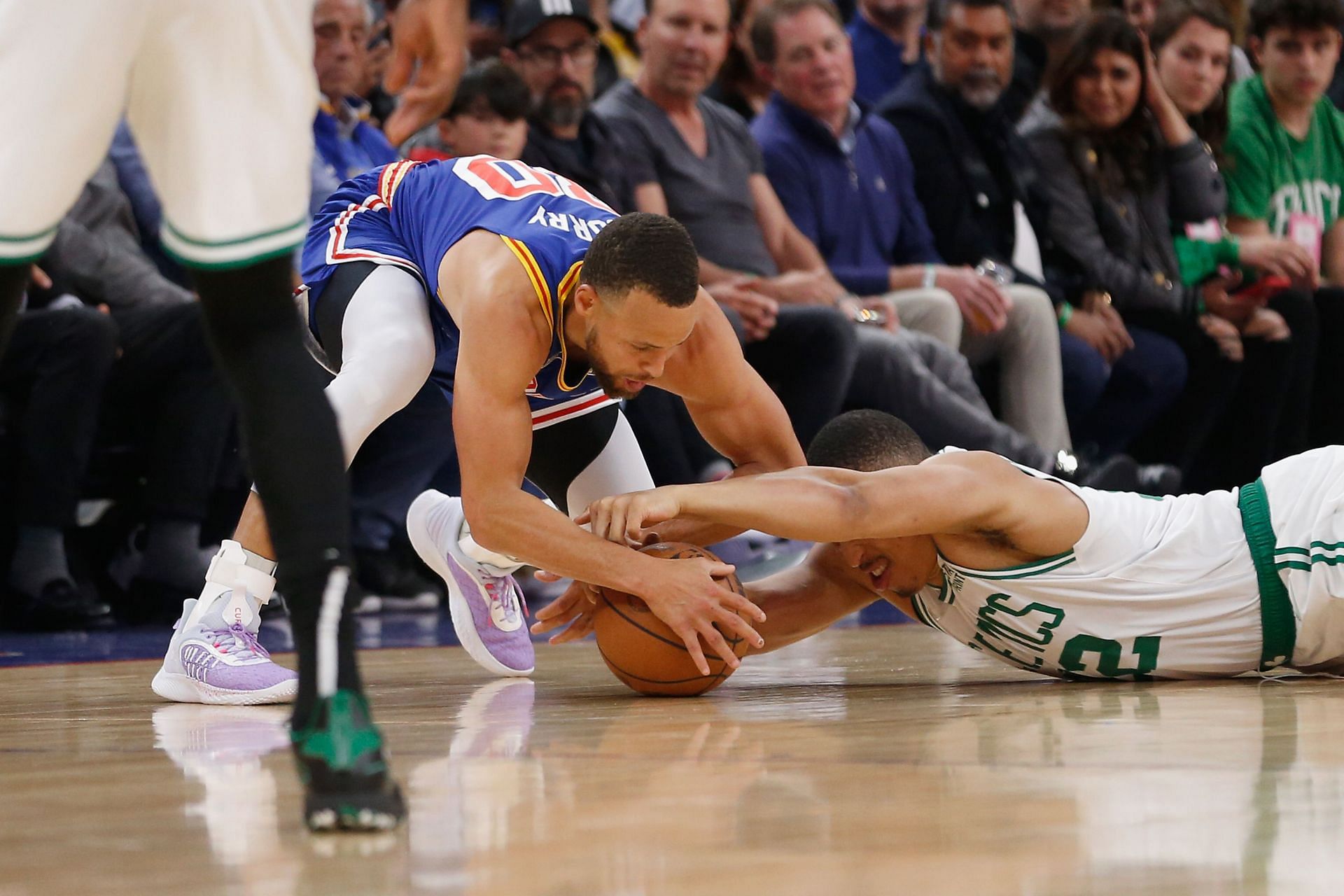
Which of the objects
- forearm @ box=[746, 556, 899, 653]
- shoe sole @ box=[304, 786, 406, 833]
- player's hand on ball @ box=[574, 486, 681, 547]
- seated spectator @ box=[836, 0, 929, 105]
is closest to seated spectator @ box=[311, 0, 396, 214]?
seated spectator @ box=[836, 0, 929, 105]

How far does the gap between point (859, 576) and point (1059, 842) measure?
69.5 inches

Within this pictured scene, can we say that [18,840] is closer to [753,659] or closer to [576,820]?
[576,820]

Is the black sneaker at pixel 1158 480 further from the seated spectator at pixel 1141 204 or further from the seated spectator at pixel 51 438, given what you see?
the seated spectator at pixel 51 438

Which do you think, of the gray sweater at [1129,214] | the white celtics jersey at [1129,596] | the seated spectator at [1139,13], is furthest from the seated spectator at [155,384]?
the seated spectator at [1139,13]

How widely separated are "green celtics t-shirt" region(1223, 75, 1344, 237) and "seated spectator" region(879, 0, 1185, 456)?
1314 millimetres

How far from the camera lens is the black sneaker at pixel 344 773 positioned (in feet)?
6.23

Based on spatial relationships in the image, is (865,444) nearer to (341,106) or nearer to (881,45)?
(341,106)

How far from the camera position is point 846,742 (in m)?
2.61

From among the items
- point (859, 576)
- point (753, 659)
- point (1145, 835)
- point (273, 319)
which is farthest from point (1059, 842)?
point (753, 659)

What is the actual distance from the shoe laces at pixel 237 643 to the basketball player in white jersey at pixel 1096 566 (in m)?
0.70

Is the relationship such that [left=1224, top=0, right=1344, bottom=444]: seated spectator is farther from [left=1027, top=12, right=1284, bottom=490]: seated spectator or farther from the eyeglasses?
the eyeglasses

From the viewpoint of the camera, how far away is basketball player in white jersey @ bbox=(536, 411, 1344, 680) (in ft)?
11.0

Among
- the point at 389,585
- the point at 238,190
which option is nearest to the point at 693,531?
the point at 238,190

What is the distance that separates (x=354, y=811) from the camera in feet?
6.20
